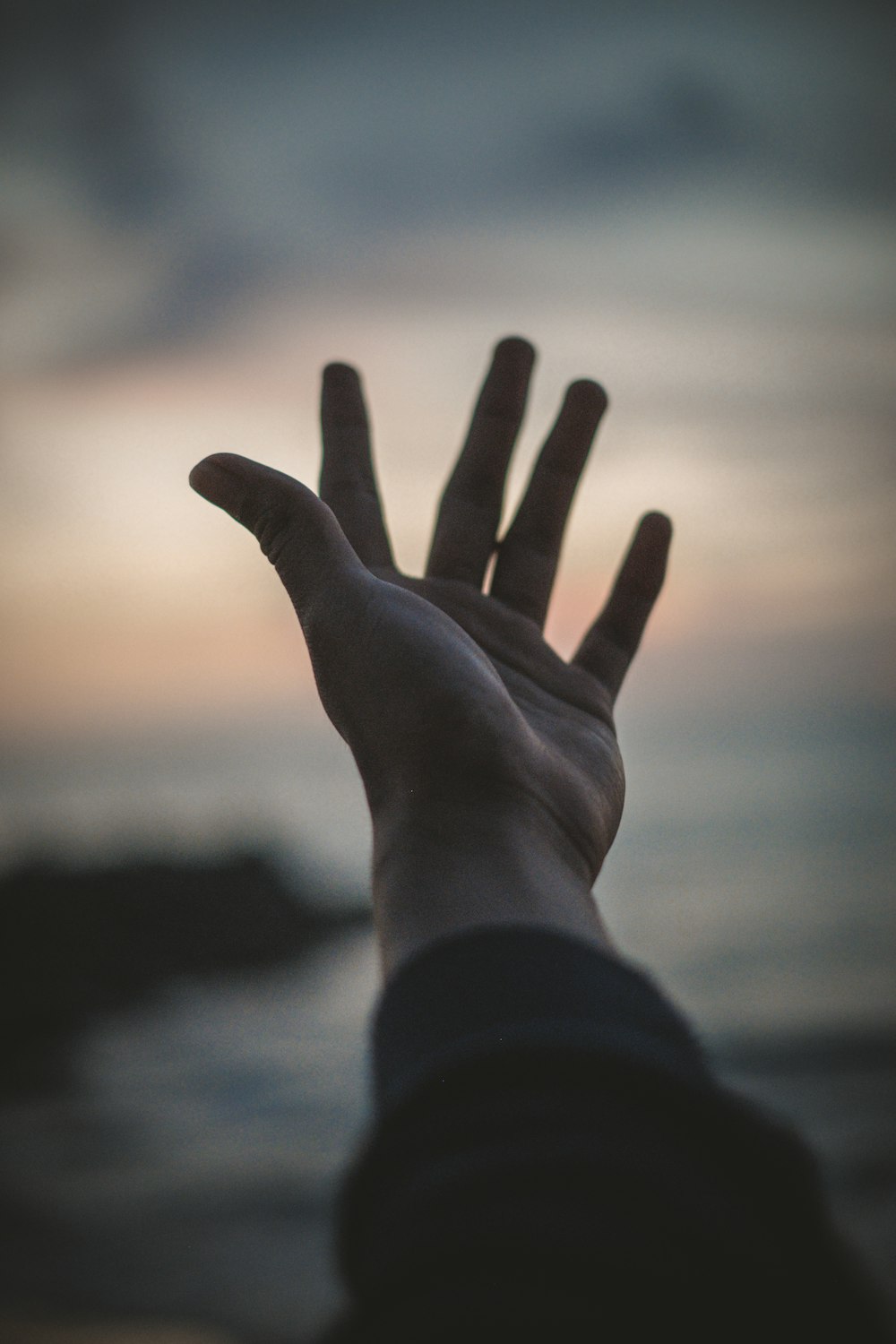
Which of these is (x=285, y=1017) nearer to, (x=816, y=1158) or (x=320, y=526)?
(x=320, y=526)

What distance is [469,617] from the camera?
2730 mm

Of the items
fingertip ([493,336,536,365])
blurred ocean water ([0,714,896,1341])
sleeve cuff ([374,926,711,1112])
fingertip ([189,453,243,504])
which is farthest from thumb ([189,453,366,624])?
blurred ocean water ([0,714,896,1341])

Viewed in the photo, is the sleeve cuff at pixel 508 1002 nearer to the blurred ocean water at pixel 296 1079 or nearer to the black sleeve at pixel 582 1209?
the black sleeve at pixel 582 1209

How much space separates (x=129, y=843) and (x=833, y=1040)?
1245 cm

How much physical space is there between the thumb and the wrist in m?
0.62

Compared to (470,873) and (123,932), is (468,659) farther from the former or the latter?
(123,932)

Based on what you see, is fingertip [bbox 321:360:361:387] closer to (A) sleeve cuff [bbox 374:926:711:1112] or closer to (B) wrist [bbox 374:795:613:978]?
(B) wrist [bbox 374:795:613:978]

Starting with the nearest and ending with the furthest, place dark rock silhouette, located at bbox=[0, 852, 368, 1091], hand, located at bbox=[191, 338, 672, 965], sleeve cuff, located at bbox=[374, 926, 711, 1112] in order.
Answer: sleeve cuff, located at bbox=[374, 926, 711, 1112], hand, located at bbox=[191, 338, 672, 965], dark rock silhouette, located at bbox=[0, 852, 368, 1091]

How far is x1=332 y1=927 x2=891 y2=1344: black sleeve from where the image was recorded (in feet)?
2.15

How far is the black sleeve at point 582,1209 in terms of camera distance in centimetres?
66

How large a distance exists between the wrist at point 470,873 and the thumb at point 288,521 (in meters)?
0.62

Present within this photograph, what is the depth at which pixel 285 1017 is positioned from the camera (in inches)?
414

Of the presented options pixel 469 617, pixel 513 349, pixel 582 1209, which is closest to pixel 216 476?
pixel 469 617

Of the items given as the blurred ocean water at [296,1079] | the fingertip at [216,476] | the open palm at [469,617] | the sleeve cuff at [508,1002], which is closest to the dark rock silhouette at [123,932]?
the blurred ocean water at [296,1079]
